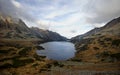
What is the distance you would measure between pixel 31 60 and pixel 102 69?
33.5ft

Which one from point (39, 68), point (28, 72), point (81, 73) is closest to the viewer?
point (81, 73)

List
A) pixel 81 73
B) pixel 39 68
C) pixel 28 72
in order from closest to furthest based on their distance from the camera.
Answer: pixel 81 73 → pixel 28 72 → pixel 39 68

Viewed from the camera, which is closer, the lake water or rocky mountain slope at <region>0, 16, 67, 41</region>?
the lake water

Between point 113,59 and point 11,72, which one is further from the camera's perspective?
point 113,59

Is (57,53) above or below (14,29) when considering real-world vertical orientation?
below

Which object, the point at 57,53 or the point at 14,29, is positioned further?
the point at 14,29

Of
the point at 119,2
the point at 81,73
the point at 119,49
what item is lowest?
the point at 81,73

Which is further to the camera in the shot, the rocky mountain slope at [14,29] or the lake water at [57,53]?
the rocky mountain slope at [14,29]

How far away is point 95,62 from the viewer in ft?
76.5

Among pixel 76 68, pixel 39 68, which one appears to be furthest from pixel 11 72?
pixel 76 68

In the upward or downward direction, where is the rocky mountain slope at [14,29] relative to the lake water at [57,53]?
upward

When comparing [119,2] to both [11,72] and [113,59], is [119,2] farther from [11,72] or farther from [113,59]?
[11,72]

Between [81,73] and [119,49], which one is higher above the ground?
[119,49]

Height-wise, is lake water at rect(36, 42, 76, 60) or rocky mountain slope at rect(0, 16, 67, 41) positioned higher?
rocky mountain slope at rect(0, 16, 67, 41)
